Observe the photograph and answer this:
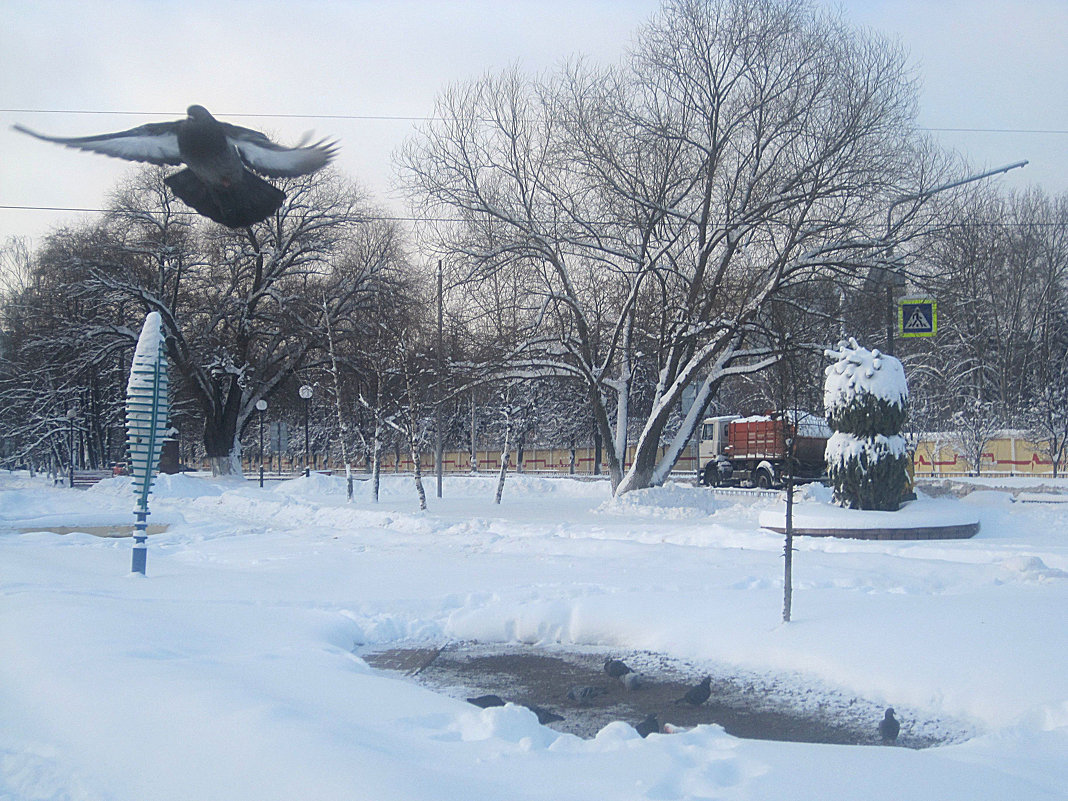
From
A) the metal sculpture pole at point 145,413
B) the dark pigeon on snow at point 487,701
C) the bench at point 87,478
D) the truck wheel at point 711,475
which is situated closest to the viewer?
the dark pigeon on snow at point 487,701

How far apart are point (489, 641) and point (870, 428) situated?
1177 cm

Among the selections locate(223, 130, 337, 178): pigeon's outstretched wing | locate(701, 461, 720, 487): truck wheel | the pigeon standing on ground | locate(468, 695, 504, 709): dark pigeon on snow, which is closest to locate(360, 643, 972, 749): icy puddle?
the pigeon standing on ground

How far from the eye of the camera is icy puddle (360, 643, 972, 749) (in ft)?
20.3

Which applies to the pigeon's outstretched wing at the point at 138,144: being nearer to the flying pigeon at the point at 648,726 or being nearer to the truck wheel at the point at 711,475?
the flying pigeon at the point at 648,726

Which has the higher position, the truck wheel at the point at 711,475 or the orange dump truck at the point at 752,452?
the orange dump truck at the point at 752,452

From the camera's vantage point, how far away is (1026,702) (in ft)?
20.0

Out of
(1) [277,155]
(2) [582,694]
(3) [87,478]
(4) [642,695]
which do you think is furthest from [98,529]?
(3) [87,478]

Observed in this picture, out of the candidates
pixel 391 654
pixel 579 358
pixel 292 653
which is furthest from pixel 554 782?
pixel 579 358

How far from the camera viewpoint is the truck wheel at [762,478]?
1515 inches

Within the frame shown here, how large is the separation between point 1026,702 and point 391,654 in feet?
17.7

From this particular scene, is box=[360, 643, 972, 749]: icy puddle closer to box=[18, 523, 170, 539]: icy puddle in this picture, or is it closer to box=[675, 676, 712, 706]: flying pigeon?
box=[675, 676, 712, 706]: flying pigeon

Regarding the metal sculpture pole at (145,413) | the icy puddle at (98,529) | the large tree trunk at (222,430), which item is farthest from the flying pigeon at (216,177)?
the large tree trunk at (222,430)

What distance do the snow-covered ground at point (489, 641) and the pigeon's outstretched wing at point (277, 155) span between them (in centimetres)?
282

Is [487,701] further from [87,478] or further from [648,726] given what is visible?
[87,478]
